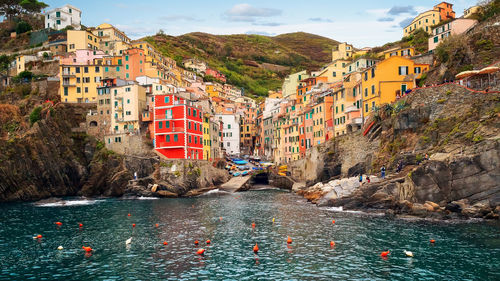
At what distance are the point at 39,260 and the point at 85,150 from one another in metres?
63.3

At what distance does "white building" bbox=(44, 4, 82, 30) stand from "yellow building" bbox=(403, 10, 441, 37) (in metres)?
111

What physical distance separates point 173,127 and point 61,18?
7987cm

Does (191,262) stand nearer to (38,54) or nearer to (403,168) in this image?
(403,168)

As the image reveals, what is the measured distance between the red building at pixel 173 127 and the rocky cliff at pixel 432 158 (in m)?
32.5

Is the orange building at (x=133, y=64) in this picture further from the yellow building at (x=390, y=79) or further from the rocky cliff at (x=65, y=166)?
the yellow building at (x=390, y=79)

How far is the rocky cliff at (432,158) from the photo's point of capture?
4491cm

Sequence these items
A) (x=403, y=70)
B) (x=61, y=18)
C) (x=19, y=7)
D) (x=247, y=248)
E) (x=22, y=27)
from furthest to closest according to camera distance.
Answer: (x=19, y=7), (x=22, y=27), (x=61, y=18), (x=403, y=70), (x=247, y=248)

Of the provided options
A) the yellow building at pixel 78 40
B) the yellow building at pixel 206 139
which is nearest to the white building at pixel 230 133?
the yellow building at pixel 206 139

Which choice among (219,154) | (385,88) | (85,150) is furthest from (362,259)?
(219,154)

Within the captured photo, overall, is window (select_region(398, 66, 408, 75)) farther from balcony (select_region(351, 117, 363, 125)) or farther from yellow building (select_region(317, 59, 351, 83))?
yellow building (select_region(317, 59, 351, 83))

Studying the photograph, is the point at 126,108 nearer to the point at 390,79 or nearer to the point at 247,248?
the point at 390,79

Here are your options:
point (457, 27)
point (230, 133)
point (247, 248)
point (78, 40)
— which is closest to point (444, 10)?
point (457, 27)

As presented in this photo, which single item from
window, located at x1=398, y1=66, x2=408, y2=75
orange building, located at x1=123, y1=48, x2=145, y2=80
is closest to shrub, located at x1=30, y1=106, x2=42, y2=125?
orange building, located at x1=123, y1=48, x2=145, y2=80

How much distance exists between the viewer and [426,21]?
12669 cm
